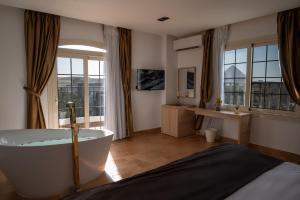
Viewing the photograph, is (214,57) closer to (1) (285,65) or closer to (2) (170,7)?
(1) (285,65)

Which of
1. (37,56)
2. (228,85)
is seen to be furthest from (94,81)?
(228,85)

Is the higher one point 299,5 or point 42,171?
point 299,5

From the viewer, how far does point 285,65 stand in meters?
3.43

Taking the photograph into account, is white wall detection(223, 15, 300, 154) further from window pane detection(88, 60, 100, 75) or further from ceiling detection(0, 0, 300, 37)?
window pane detection(88, 60, 100, 75)

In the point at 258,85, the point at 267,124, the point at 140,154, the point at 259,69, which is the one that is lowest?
the point at 140,154

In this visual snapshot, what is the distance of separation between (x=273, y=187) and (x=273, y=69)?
3163mm

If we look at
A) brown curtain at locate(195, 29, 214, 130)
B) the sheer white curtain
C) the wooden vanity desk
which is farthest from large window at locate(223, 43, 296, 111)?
the wooden vanity desk

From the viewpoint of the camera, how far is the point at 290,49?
3332 mm

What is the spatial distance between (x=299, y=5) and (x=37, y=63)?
15.0 feet

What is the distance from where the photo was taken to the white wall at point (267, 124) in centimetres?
352

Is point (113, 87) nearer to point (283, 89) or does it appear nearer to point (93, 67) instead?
point (93, 67)

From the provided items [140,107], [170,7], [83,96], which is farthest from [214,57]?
[83,96]

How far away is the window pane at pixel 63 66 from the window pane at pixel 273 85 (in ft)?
13.3

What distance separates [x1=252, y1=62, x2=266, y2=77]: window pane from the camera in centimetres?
391
